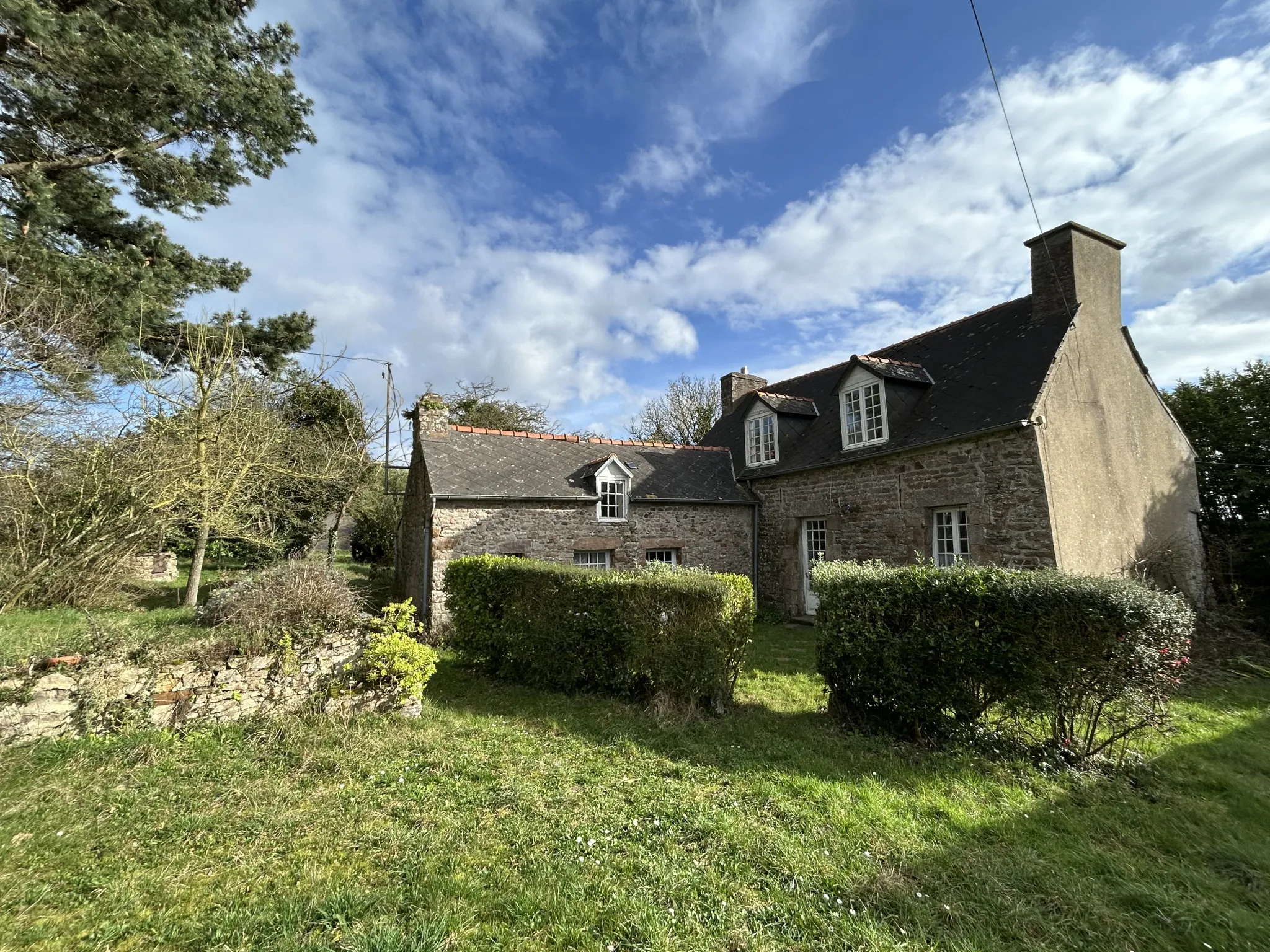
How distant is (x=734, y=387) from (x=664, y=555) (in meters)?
8.37

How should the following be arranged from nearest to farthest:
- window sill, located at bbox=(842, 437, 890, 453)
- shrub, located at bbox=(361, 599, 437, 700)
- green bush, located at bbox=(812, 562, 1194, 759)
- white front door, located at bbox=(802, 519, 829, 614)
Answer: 1. green bush, located at bbox=(812, 562, 1194, 759)
2. shrub, located at bbox=(361, 599, 437, 700)
3. window sill, located at bbox=(842, 437, 890, 453)
4. white front door, located at bbox=(802, 519, 829, 614)

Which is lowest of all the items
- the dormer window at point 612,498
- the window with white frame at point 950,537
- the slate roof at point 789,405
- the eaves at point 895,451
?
the window with white frame at point 950,537

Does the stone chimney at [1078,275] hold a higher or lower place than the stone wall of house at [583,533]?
higher

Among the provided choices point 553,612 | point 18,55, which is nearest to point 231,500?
point 18,55

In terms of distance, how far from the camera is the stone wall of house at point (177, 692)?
16.1 feet

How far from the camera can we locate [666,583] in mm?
6633

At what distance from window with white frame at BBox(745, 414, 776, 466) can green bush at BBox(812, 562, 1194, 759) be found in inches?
362

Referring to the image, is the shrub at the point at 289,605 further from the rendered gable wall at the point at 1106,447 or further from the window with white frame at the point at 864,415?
the rendered gable wall at the point at 1106,447

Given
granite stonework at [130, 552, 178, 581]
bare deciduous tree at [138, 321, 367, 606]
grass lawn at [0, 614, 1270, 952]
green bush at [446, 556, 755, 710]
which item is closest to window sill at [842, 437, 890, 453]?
green bush at [446, 556, 755, 710]

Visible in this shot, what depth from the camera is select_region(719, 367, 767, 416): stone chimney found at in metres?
19.6

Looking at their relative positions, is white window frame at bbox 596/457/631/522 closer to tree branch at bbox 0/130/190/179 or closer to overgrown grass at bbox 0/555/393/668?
overgrown grass at bbox 0/555/393/668

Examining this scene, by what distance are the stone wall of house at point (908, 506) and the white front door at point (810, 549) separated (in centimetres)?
13

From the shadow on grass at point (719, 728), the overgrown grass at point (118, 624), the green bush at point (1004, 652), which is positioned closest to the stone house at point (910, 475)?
the overgrown grass at point (118, 624)

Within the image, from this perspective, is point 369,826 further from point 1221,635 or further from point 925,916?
point 1221,635
